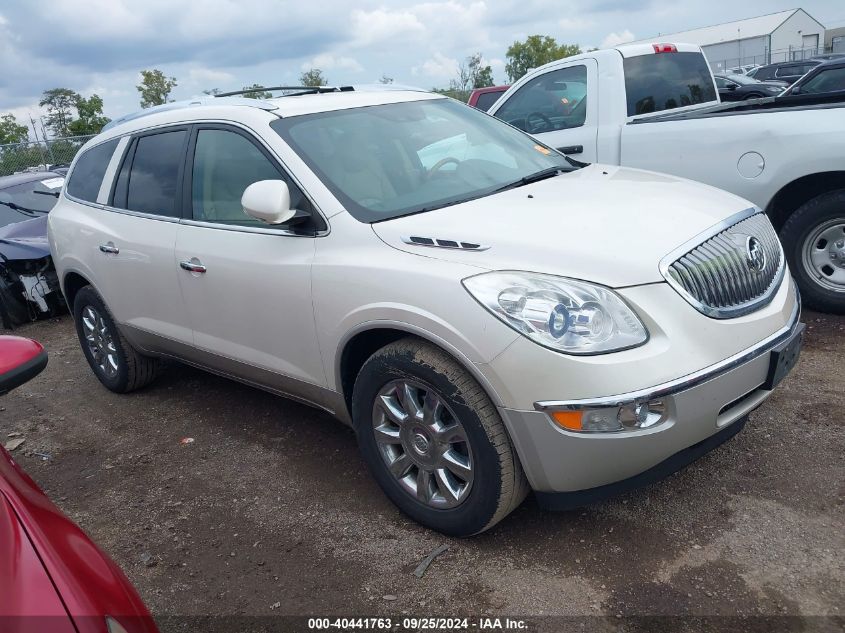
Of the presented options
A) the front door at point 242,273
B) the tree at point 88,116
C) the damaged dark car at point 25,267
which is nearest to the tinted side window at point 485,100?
the damaged dark car at point 25,267

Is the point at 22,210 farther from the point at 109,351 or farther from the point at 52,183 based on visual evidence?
the point at 109,351

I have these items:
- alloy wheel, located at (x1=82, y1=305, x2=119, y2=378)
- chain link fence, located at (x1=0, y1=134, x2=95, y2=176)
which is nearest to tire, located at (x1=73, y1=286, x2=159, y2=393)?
alloy wheel, located at (x1=82, y1=305, x2=119, y2=378)

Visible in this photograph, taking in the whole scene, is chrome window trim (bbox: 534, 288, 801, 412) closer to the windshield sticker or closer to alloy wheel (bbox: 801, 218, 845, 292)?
alloy wheel (bbox: 801, 218, 845, 292)

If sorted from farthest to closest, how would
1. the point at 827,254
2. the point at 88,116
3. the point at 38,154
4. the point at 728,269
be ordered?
1. the point at 88,116
2. the point at 38,154
3. the point at 827,254
4. the point at 728,269

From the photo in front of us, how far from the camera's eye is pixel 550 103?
20.7 ft

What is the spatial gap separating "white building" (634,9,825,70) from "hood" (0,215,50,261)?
60.9 meters

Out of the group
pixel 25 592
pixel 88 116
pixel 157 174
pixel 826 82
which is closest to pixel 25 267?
pixel 157 174

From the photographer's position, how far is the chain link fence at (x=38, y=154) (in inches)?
653

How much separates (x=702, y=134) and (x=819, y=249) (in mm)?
1102

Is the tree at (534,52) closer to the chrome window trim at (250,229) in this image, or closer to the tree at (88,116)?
the tree at (88,116)

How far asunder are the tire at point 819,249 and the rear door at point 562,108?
164 cm

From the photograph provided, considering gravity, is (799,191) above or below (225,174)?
below

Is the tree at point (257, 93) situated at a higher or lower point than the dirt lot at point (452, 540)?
higher

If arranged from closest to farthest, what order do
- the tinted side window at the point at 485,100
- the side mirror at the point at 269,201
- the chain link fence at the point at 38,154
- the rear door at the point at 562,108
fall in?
1. the side mirror at the point at 269,201
2. the rear door at the point at 562,108
3. the tinted side window at the point at 485,100
4. the chain link fence at the point at 38,154
